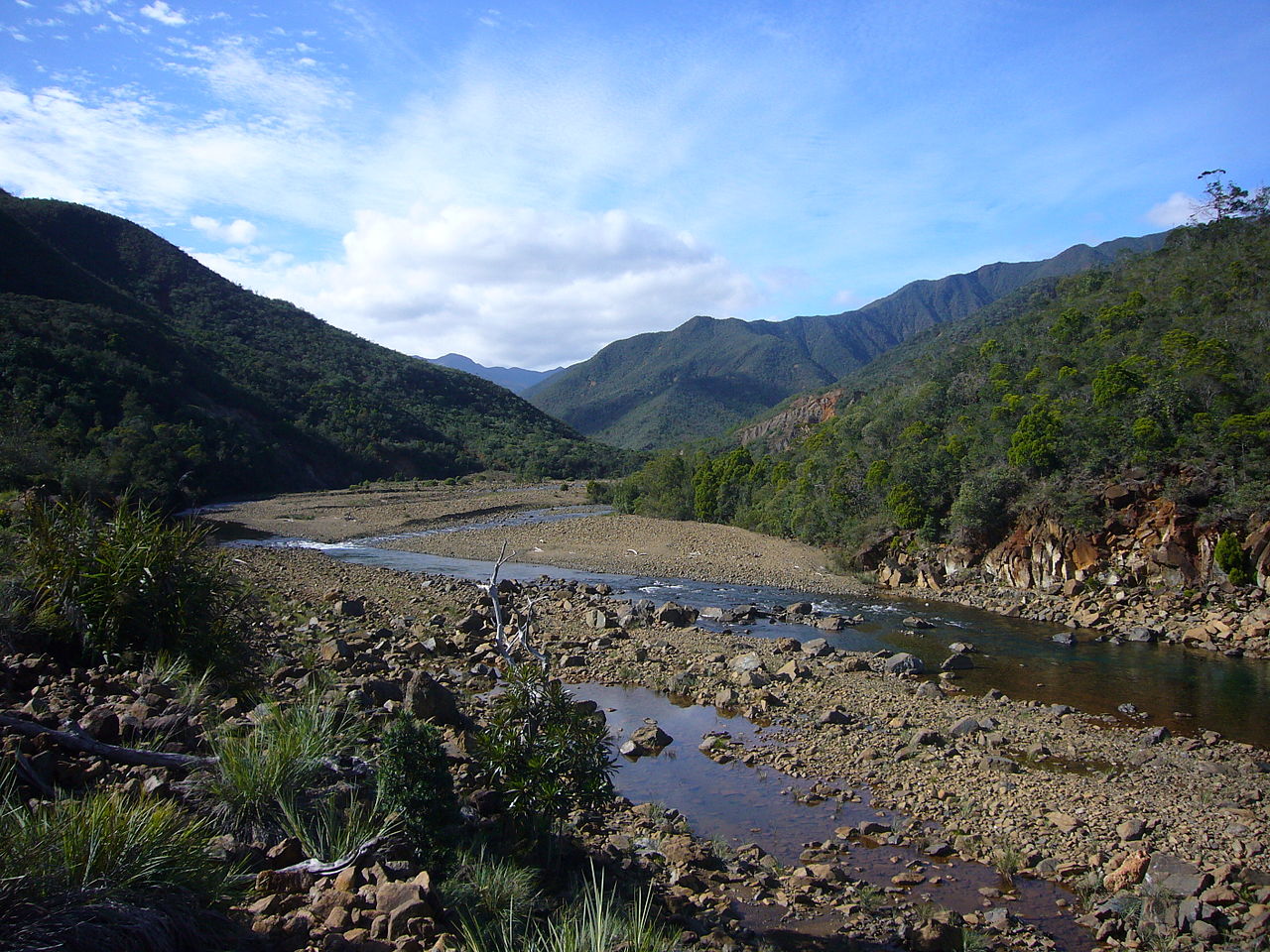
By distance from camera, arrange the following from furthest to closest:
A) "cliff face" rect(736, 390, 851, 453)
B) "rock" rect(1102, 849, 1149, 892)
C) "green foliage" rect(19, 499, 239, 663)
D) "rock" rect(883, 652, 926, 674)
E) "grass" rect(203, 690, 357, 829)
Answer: "cliff face" rect(736, 390, 851, 453)
"rock" rect(883, 652, 926, 674)
"green foliage" rect(19, 499, 239, 663)
"rock" rect(1102, 849, 1149, 892)
"grass" rect(203, 690, 357, 829)

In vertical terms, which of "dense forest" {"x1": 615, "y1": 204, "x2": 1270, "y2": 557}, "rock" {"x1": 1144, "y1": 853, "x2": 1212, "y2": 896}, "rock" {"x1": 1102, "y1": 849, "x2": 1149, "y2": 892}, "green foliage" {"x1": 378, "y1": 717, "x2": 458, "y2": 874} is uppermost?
"dense forest" {"x1": 615, "y1": 204, "x2": 1270, "y2": 557}

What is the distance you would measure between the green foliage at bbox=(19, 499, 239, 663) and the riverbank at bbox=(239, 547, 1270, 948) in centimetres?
648

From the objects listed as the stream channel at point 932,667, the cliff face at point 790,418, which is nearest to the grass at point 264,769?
the stream channel at point 932,667

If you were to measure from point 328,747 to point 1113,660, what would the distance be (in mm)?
18630

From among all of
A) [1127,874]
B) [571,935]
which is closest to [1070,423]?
[1127,874]

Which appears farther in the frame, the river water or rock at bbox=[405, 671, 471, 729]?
the river water

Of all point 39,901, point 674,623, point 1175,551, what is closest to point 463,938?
point 39,901

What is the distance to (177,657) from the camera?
866cm

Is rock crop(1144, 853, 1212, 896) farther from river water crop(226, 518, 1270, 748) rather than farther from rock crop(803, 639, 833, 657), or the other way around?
rock crop(803, 639, 833, 657)

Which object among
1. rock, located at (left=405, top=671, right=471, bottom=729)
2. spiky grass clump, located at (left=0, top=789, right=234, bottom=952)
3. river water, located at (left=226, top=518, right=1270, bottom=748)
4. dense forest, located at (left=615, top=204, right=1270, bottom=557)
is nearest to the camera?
spiky grass clump, located at (left=0, top=789, right=234, bottom=952)

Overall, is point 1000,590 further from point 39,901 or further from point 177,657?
point 39,901

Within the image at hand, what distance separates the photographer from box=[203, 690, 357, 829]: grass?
219 inches

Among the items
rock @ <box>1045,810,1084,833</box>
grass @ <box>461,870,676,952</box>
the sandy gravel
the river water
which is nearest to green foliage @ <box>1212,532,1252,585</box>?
the river water

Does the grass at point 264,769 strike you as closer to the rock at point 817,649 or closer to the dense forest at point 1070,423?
the rock at point 817,649
